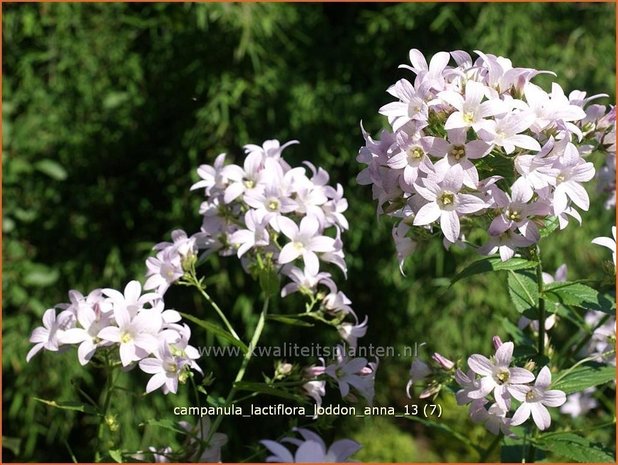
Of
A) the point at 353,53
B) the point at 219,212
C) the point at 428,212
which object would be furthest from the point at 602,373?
the point at 353,53

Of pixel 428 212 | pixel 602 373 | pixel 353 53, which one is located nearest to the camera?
pixel 428 212

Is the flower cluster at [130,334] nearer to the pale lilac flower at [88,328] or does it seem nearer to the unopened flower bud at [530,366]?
the pale lilac flower at [88,328]

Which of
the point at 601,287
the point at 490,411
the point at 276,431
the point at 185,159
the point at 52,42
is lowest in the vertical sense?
the point at 276,431

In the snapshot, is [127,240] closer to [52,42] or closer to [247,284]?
[247,284]

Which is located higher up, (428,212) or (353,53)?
(353,53)

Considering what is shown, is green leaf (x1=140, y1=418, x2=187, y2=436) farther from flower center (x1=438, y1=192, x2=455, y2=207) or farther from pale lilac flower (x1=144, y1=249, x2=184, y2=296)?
flower center (x1=438, y1=192, x2=455, y2=207)

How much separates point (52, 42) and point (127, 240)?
0.57m

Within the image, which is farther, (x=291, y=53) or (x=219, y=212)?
(x=291, y=53)

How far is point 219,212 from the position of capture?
34.5 inches

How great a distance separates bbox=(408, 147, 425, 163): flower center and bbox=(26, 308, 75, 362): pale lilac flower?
35cm

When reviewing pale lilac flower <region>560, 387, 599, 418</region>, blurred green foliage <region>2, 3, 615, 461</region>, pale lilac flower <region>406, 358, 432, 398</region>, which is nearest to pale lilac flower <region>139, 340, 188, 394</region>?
pale lilac flower <region>406, 358, 432, 398</region>

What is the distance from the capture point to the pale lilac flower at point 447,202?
0.66 meters

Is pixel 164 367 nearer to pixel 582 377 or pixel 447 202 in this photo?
pixel 447 202

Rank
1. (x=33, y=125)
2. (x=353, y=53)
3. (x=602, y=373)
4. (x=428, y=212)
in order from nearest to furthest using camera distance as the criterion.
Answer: (x=428, y=212) < (x=602, y=373) < (x=33, y=125) < (x=353, y=53)
